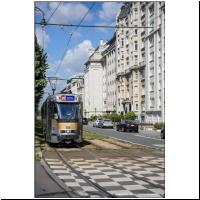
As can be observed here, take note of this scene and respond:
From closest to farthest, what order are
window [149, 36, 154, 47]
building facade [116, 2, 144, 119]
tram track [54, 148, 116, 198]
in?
tram track [54, 148, 116, 198]
building facade [116, 2, 144, 119]
window [149, 36, 154, 47]

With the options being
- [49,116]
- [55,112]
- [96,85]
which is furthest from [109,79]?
[49,116]

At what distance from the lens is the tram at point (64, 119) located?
63.4 feet

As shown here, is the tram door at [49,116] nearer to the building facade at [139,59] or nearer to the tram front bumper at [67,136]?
the tram front bumper at [67,136]

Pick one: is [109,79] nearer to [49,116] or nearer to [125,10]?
[125,10]

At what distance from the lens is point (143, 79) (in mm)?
15617

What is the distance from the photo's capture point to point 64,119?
1964cm

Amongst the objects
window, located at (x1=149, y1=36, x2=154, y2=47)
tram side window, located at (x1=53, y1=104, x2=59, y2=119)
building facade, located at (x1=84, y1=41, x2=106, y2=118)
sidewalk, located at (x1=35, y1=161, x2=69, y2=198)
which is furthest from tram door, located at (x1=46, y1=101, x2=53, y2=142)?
sidewalk, located at (x1=35, y1=161, x2=69, y2=198)

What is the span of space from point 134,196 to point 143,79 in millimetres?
6998

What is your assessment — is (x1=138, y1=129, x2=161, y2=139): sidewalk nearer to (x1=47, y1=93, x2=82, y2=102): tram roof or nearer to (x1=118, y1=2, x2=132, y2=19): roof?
(x1=47, y1=93, x2=82, y2=102): tram roof

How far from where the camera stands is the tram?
63.4 feet
